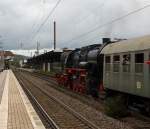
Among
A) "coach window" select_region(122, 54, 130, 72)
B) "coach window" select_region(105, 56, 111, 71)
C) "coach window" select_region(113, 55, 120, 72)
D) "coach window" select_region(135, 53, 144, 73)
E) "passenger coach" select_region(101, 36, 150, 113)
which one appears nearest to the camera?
"passenger coach" select_region(101, 36, 150, 113)

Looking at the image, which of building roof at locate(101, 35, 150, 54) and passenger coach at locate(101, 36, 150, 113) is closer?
passenger coach at locate(101, 36, 150, 113)

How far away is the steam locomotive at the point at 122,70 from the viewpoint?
1494 cm

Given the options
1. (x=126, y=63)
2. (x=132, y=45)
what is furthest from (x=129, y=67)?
(x=132, y=45)

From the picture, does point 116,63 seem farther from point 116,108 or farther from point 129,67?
point 116,108

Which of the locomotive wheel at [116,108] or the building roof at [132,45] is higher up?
the building roof at [132,45]

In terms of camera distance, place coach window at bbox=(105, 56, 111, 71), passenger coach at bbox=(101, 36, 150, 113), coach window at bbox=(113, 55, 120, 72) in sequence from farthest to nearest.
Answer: coach window at bbox=(105, 56, 111, 71) → coach window at bbox=(113, 55, 120, 72) → passenger coach at bbox=(101, 36, 150, 113)

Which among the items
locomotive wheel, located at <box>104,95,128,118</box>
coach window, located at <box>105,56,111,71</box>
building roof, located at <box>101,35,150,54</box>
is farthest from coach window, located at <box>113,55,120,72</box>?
locomotive wheel, located at <box>104,95,128,118</box>

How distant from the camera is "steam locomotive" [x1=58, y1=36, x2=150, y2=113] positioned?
588 inches

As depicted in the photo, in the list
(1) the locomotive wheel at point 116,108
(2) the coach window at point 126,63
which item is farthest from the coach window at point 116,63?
(1) the locomotive wheel at point 116,108

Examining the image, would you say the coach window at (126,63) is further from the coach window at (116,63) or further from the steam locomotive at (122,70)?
the coach window at (116,63)

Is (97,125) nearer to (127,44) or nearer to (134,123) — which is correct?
(134,123)

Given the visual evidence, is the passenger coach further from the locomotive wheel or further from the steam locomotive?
→ the locomotive wheel

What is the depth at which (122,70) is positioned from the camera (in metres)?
17.3

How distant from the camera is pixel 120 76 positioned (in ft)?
57.9
